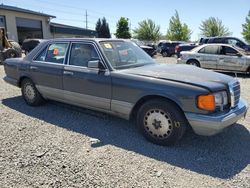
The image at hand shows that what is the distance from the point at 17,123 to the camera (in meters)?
4.94

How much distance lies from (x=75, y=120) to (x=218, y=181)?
9.80 feet

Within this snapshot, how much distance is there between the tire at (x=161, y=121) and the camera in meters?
3.71

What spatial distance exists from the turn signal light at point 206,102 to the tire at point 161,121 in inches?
13.8

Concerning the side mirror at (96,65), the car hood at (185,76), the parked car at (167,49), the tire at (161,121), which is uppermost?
the side mirror at (96,65)

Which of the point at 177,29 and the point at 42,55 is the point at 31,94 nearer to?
the point at 42,55

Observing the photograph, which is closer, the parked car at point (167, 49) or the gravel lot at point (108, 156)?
the gravel lot at point (108, 156)

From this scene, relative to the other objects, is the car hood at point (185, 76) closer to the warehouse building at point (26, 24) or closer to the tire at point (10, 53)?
the tire at point (10, 53)

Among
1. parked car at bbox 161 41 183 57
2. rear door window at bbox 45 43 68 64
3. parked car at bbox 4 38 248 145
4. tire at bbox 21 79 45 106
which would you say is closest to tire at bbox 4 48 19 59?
tire at bbox 21 79 45 106

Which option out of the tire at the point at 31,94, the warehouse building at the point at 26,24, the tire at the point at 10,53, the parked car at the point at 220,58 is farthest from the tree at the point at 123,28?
the tire at the point at 31,94

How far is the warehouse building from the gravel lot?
30.8 m

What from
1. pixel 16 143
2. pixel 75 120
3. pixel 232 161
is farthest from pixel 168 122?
pixel 16 143

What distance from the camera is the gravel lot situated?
3.05m

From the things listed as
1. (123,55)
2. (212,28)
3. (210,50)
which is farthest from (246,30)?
(123,55)

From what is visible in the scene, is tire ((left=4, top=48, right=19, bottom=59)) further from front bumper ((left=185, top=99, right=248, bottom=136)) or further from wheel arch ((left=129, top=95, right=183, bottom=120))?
front bumper ((left=185, top=99, right=248, bottom=136))
